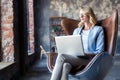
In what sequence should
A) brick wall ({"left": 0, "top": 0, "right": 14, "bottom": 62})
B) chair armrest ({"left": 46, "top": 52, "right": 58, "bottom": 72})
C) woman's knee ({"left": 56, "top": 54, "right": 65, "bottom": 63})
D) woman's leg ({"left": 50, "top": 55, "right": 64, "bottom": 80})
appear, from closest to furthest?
woman's leg ({"left": 50, "top": 55, "right": 64, "bottom": 80}), woman's knee ({"left": 56, "top": 54, "right": 65, "bottom": 63}), chair armrest ({"left": 46, "top": 52, "right": 58, "bottom": 72}), brick wall ({"left": 0, "top": 0, "right": 14, "bottom": 62})

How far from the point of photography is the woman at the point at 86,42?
135 inches

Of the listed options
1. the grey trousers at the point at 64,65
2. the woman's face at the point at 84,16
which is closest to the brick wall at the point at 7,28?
the woman's face at the point at 84,16

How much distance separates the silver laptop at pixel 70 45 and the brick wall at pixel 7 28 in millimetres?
2182

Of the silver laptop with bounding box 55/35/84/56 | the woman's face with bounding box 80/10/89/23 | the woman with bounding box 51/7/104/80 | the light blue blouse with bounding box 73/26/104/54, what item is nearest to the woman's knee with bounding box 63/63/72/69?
the woman with bounding box 51/7/104/80

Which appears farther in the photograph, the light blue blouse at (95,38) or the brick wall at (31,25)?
the brick wall at (31,25)

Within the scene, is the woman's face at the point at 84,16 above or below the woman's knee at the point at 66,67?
above

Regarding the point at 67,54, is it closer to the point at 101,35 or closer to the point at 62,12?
the point at 101,35

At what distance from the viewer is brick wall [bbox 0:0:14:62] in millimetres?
5648

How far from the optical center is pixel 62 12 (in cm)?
991

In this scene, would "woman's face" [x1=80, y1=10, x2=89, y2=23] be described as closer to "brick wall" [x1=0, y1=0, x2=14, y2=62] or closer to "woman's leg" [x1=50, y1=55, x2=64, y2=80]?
"woman's leg" [x1=50, y1=55, x2=64, y2=80]

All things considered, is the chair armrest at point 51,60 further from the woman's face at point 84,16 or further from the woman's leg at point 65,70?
the woman's face at point 84,16

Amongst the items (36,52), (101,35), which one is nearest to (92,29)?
(101,35)

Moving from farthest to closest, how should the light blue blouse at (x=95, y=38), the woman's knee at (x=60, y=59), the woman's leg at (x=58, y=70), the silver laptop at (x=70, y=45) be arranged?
the light blue blouse at (x=95, y=38) < the silver laptop at (x=70, y=45) < the woman's knee at (x=60, y=59) < the woman's leg at (x=58, y=70)

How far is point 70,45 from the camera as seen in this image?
3639 millimetres
